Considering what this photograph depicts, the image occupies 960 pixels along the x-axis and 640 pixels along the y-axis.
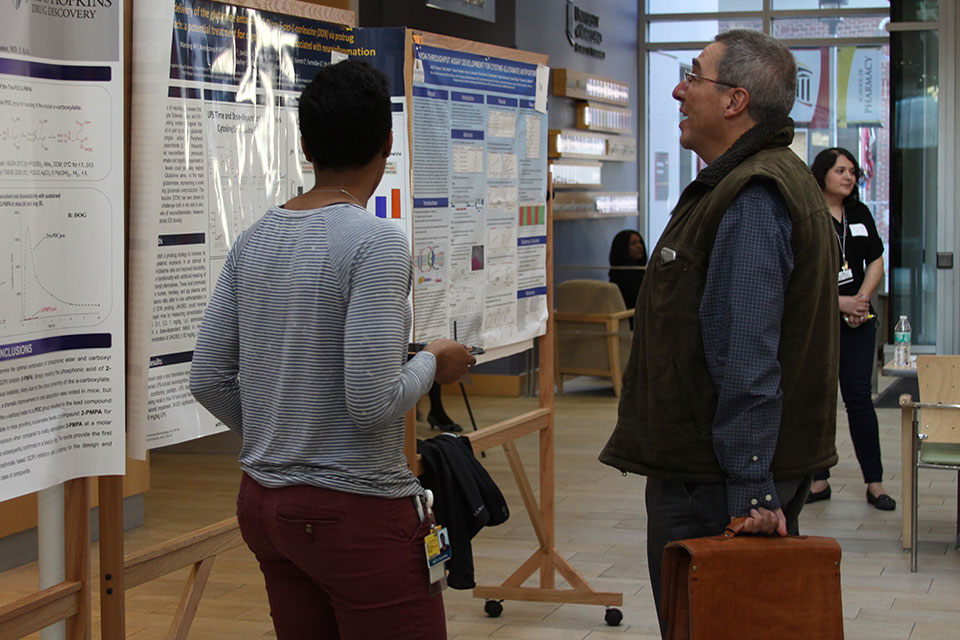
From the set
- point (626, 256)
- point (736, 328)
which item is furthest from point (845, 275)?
point (626, 256)

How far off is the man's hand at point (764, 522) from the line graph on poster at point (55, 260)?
126 cm

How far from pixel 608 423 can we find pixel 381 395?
21.2ft

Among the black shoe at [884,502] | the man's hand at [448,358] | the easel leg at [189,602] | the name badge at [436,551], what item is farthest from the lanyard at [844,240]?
the name badge at [436,551]

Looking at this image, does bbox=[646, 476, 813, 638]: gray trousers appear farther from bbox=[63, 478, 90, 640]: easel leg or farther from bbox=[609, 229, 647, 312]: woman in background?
bbox=[609, 229, 647, 312]: woman in background

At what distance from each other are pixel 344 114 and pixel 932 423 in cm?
341

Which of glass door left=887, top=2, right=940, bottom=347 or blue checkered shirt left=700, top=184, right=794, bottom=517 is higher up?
glass door left=887, top=2, right=940, bottom=347

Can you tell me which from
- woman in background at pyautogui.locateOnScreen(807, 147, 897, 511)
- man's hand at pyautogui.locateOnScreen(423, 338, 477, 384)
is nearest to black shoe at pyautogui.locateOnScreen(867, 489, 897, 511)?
woman in background at pyautogui.locateOnScreen(807, 147, 897, 511)

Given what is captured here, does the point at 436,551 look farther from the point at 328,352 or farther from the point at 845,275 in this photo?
the point at 845,275

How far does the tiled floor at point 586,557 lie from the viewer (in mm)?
3902

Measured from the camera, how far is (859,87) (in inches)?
487

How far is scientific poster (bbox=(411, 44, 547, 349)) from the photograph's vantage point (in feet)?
11.0

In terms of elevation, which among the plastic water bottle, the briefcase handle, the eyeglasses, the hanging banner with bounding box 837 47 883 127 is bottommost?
the briefcase handle

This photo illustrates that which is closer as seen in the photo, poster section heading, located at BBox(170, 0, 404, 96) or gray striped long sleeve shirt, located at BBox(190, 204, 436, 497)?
gray striped long sleeve shirt, located at BBox(190, 204, 436, 497)

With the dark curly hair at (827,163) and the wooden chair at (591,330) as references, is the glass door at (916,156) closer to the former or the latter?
the wooden chair at (591,330)
